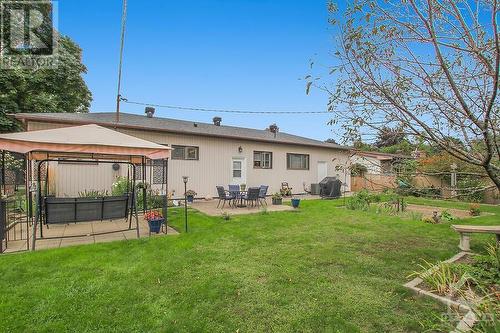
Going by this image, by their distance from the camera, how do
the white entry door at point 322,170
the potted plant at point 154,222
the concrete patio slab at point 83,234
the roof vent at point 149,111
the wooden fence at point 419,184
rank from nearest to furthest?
the wooden fence at point 419,184, the concrete patio slab at point 83,234, the potted plant at point 154,222, the roof vent at point 149,111, the white entry door at point 322,170

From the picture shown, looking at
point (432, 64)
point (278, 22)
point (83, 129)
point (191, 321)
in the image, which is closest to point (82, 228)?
point (83, 129)

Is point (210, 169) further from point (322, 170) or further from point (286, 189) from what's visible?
point (322, 170)

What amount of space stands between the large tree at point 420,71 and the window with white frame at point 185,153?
33.4ft

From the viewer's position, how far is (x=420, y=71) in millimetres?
3312

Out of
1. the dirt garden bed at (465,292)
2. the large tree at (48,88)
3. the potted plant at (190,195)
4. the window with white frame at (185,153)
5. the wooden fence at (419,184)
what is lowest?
the dirt garden bed at (465,292)

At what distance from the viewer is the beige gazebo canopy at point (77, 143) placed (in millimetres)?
4969

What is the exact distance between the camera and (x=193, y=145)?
13.2m

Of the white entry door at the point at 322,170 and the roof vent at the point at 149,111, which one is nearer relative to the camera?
the roof vent at the point at 149,111

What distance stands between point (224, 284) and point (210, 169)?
1033 centimetres

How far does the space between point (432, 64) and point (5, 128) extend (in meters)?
22.7

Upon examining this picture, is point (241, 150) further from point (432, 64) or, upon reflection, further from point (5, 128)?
point (5, 128)

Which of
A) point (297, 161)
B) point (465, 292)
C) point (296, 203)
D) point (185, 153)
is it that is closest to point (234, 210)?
point (296, 203)

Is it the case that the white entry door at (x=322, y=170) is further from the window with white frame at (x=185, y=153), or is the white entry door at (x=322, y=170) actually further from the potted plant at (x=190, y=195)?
the potted plant at (x=190, y=195)

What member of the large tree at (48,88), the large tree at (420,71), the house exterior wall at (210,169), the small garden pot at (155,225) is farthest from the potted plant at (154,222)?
the large tree at (48,88)
